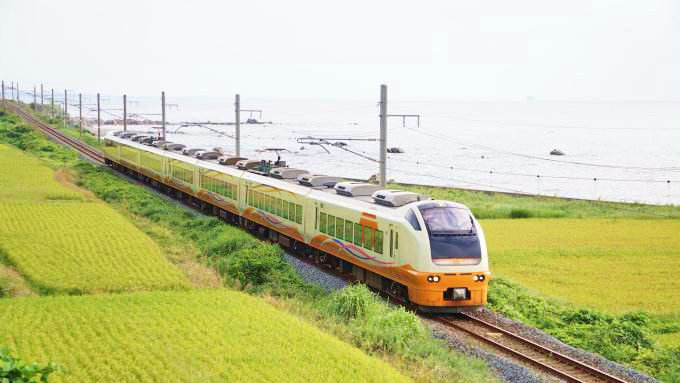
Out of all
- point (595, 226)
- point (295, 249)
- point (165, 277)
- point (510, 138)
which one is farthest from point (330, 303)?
point (510, 138)

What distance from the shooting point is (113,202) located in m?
40.2

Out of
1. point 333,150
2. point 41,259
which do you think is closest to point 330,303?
point 41,259

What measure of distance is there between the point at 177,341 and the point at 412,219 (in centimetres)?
605

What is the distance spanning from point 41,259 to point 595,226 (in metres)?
26.4

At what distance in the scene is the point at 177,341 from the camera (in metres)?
15.4

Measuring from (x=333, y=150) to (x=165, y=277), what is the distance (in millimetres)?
101098

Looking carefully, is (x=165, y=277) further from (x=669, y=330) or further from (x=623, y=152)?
(x=623, y=152)

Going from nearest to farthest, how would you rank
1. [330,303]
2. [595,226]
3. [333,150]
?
[330,303] → [595,226] → [333,150]

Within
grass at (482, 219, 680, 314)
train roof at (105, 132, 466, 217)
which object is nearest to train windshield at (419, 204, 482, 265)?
train roof at (105, 132, 466, 217)

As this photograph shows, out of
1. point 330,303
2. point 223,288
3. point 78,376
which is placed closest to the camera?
point 78,376

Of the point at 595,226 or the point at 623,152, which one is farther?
the point at 623,152

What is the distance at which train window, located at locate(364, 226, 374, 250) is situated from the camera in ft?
64.6

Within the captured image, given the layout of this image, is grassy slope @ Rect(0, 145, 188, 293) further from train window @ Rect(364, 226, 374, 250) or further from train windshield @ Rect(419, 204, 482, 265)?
train windshield @ Rect(419, 204, 482, 265)

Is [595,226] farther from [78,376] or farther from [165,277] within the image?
[78,376]
